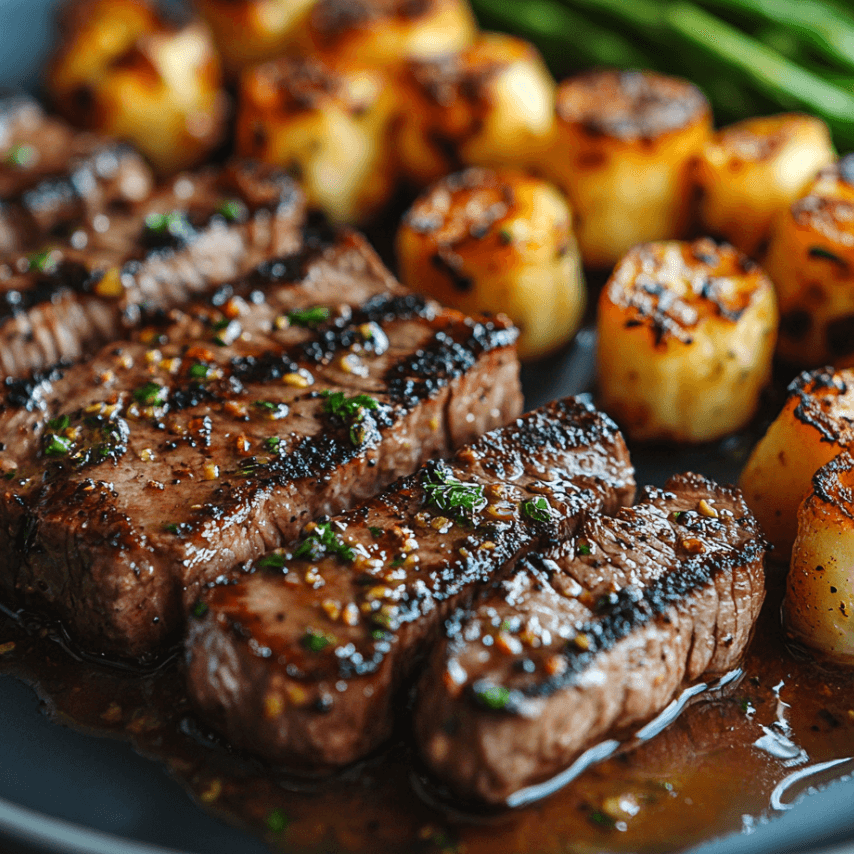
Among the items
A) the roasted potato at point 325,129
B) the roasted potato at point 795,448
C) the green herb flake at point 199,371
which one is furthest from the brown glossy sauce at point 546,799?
the roasted potato at point 325,129

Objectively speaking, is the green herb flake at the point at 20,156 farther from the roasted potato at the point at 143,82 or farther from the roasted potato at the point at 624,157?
the roasted potato at the point at 624,157

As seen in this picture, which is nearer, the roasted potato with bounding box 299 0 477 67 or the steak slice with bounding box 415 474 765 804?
the steak slice with bounding box 415 474 765 804

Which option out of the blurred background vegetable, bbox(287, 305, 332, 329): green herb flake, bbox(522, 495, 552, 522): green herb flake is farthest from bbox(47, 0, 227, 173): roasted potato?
bbox(522, 495, 552, 522): green herb flake

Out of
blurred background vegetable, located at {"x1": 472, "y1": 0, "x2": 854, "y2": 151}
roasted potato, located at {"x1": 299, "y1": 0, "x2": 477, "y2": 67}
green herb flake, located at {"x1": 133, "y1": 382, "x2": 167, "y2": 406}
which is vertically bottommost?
green herb flake, located at {"x1": 133, "y1": 382, "x2": 167, "y2": 406}

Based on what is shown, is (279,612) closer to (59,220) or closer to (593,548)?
(593,548)

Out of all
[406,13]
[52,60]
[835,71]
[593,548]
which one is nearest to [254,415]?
[593,548]

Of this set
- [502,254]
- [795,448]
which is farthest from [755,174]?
[795,448]

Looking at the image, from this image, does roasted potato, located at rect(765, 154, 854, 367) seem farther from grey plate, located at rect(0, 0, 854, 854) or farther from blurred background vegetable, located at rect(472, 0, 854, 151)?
grey plate, located at rect(0, 0, 854, 854)
